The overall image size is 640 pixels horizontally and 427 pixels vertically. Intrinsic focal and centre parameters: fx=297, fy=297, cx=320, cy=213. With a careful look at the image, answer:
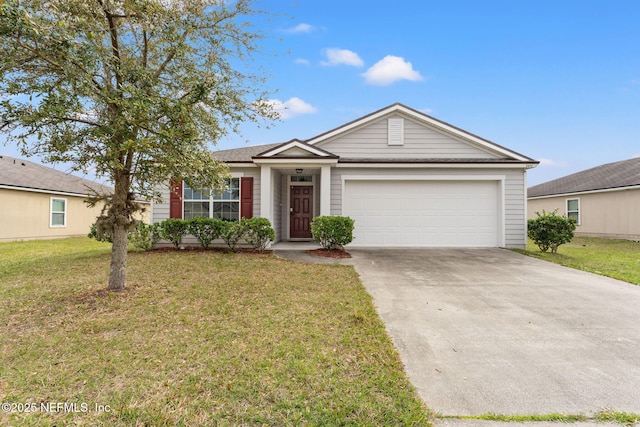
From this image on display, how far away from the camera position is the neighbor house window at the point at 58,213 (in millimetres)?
15229

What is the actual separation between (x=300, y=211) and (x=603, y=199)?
16.0 m

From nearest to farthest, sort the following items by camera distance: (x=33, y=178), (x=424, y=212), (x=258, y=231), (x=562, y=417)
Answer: (x=562, y=417) → (x=258, y=231) → (x=424, y=212) → (x=33, y=178)

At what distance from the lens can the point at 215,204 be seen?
33.4 feet

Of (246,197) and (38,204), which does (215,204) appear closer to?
(246,197)

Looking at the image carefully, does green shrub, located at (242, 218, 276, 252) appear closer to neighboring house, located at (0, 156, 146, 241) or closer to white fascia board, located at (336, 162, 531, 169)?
white fascia board, located at (336, 162, 531, 169)

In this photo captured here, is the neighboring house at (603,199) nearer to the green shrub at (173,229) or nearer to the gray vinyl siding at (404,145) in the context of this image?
the gray vinyl siding at (404,145)

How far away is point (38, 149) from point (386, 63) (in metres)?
15.7

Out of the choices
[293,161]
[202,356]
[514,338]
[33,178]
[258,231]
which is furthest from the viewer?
[33,178]

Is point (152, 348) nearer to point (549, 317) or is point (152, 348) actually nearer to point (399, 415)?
point (399, 415)

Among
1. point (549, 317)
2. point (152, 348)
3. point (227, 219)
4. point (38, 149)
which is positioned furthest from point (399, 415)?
point (227, 219)

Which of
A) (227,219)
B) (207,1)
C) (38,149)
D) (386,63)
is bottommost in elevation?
(227,219)

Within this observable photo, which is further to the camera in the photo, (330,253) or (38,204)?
(38,204)

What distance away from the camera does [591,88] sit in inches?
517

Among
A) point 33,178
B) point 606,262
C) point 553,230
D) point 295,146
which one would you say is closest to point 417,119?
point 295,146
